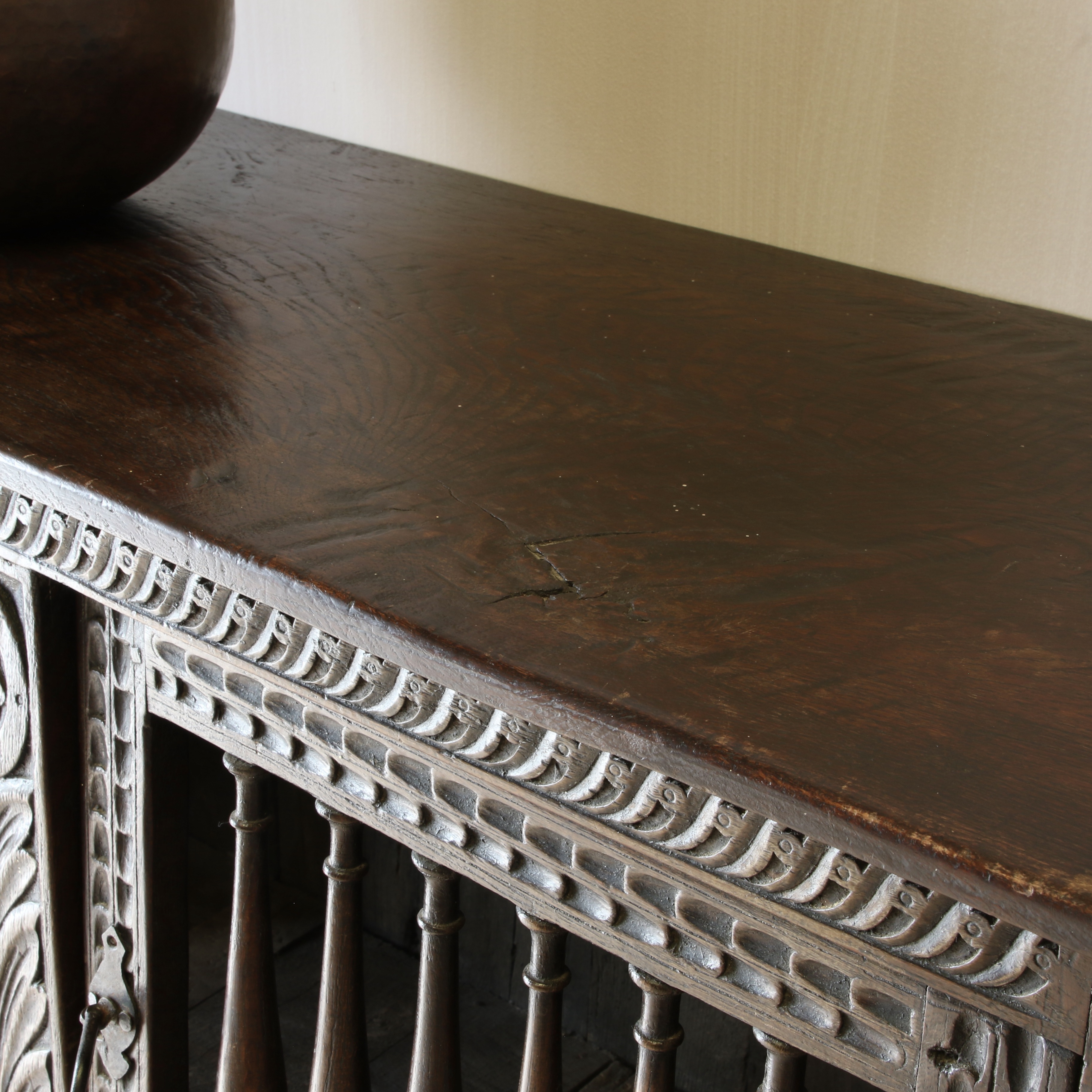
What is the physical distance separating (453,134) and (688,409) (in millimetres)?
584

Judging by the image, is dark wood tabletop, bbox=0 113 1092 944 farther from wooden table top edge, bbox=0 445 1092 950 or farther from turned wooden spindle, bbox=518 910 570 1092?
turned wooden spindle, bbox=518 910 570 1092

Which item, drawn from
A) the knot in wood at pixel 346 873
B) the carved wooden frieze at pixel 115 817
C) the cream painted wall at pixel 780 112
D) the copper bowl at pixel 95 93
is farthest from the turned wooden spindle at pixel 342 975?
the cream painted wall at pixel 780 112

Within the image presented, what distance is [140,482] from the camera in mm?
447

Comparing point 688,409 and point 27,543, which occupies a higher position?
point 688,409

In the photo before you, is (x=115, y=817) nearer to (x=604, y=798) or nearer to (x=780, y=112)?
(x=604, y=798)

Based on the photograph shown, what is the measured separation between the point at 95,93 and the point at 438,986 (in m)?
0.55

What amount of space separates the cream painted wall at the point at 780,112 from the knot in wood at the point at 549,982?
0.56 meters

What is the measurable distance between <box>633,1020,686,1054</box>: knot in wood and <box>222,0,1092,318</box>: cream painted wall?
56 centimetres

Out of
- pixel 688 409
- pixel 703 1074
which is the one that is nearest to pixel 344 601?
pixel 688 409

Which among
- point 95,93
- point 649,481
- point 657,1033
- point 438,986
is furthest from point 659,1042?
point 95,93

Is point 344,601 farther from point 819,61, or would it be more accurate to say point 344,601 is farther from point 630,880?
point 819,61

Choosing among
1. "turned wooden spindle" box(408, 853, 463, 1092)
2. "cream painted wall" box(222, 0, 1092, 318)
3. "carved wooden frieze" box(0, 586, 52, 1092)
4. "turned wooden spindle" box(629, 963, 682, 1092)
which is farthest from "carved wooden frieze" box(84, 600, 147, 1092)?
"cream painted wall" box(222, 0, 1092, 318)

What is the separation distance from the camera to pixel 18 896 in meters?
0.62

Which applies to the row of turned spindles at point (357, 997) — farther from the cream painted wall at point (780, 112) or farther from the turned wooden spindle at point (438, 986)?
the cream painted wall at point (780, 112)
